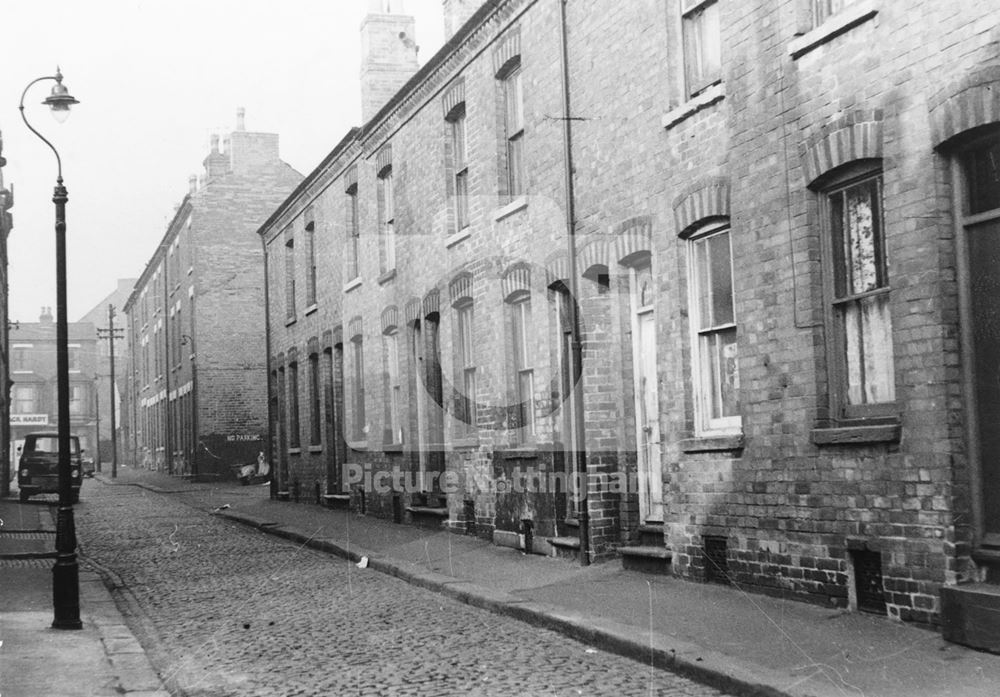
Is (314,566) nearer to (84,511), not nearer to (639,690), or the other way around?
(639,690)

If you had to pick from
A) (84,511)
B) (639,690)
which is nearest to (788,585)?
(639,690)

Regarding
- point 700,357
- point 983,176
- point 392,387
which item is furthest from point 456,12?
point 983,176

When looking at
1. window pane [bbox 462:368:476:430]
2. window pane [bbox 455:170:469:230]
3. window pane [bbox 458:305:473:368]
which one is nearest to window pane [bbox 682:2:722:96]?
window pane [bbox 455:170:469:230]

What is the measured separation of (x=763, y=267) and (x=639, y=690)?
392 centimetres

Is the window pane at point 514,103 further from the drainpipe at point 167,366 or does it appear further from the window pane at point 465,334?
the drainpipe at point 167,366

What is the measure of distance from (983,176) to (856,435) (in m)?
2.02

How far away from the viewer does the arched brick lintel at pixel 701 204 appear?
10148mm

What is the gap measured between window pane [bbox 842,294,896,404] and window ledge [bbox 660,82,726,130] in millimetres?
2410

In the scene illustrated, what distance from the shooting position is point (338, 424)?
2344cm

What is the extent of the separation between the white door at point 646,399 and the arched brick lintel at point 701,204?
1.32 metres

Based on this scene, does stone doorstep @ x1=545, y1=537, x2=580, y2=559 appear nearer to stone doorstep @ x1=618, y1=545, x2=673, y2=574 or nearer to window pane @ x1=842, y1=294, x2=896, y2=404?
stone doorstep @ x1=618, y1=545, x2=673, y2=574

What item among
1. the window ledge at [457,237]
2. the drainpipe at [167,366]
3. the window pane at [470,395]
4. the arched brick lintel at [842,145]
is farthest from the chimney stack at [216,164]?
the arched brick lintel at [842,145]

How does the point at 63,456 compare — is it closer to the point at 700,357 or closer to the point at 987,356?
the point at 700,357

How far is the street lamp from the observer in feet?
32.1
